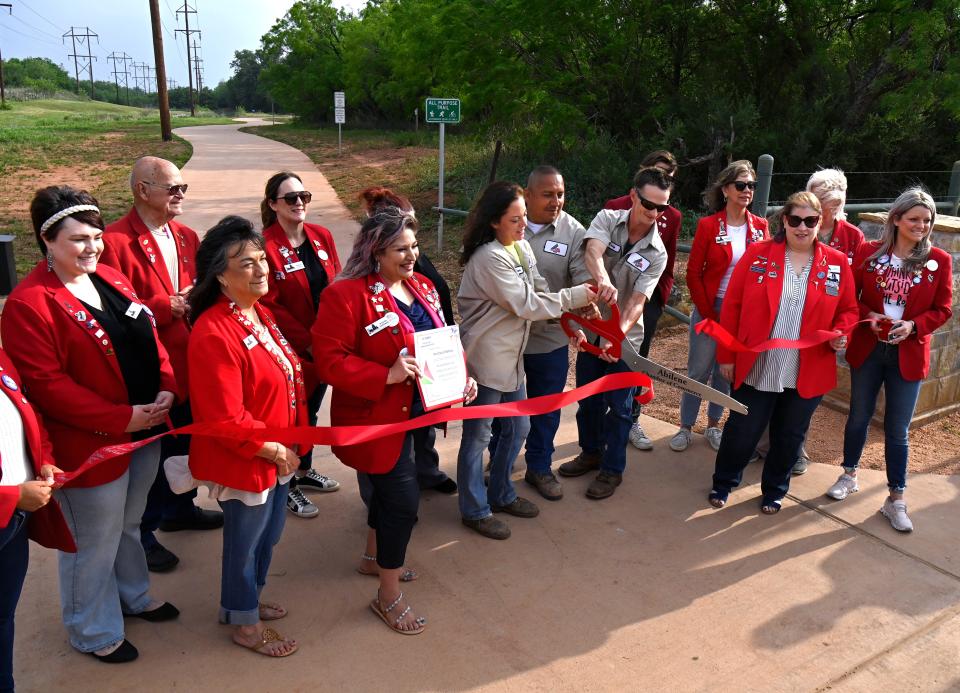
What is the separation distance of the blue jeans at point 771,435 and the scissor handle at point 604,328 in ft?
2.55

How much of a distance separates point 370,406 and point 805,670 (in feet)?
7.05

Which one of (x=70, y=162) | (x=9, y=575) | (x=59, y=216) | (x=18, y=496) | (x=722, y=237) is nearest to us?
(x=18, y=496)

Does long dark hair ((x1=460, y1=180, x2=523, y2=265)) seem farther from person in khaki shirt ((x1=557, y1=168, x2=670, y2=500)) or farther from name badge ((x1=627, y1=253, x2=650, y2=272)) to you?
name badge ((x1=627, y1=253, x2=650, y2=272))

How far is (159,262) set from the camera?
3709 mm

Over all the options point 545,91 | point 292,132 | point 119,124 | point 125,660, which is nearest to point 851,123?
point 545,91

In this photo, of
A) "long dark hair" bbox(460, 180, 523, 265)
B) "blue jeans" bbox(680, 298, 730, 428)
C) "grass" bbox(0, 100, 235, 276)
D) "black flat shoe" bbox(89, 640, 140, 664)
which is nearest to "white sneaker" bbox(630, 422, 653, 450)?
"blue jeans" bbox(680, 298, 730, 428)

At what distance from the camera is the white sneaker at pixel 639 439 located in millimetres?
5379

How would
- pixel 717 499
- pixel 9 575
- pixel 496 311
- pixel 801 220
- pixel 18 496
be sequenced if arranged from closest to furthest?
1. pixel 18 496
2. pixel 9 575
3. pixel 496 311
4. pixel 801 220
5. pixel 717 499

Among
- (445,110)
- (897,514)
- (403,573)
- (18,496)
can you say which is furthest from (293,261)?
(445,110)

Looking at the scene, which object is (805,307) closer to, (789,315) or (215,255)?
(789,315)

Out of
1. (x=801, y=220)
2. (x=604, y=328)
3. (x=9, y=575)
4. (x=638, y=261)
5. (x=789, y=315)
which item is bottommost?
(x=9, y=575)

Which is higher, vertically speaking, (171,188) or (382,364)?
(171,188)

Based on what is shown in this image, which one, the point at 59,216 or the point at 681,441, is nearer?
the point at 59,216

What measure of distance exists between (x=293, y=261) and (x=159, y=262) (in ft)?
2.18
